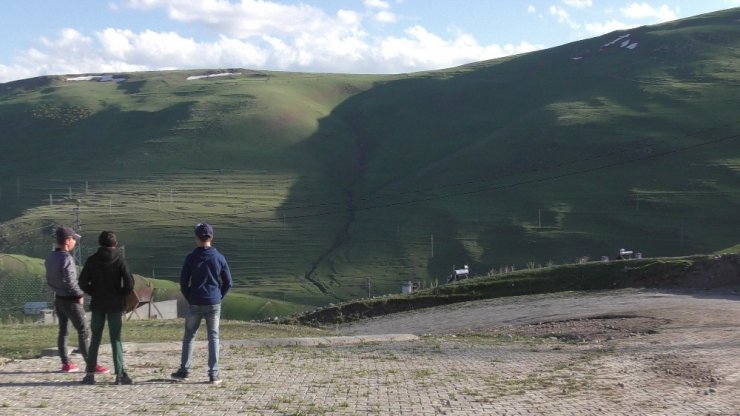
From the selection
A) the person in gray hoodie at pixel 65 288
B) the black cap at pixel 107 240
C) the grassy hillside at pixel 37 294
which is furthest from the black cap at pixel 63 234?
the grassy hillside at pixel 37 294

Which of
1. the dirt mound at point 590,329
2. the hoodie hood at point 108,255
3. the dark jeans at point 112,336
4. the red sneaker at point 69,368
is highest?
the hoodie hood at point 108,255

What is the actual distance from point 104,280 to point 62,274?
101cm

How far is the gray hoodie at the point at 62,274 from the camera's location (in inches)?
468

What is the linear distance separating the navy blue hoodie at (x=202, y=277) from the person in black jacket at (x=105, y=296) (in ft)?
2.40

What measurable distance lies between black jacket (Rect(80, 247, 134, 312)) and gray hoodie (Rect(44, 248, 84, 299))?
0.70 m

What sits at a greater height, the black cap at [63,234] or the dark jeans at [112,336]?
the black cap at [63,234]

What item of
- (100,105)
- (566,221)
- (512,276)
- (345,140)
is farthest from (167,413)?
(100,105)

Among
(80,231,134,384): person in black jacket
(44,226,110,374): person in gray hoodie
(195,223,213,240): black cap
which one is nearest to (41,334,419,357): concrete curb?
(44,226,110,374): person in gray hoodie

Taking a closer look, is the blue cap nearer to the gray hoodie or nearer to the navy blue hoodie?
the navy blue hoodie

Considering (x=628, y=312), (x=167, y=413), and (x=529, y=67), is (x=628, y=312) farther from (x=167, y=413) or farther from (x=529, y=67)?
(x=529, y=67)

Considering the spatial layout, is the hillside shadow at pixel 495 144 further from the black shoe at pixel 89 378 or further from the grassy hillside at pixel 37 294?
the black shoe at pixel 89 378

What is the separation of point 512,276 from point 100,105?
385 ft

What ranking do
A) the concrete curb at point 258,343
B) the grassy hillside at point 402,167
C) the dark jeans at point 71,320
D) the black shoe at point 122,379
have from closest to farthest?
the black shoe at point 122,379, the dark jeans at point 71,320, the concrete curb at point 258,343, the grassy hillside at point 402,167

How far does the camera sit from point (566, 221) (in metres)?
71.8
